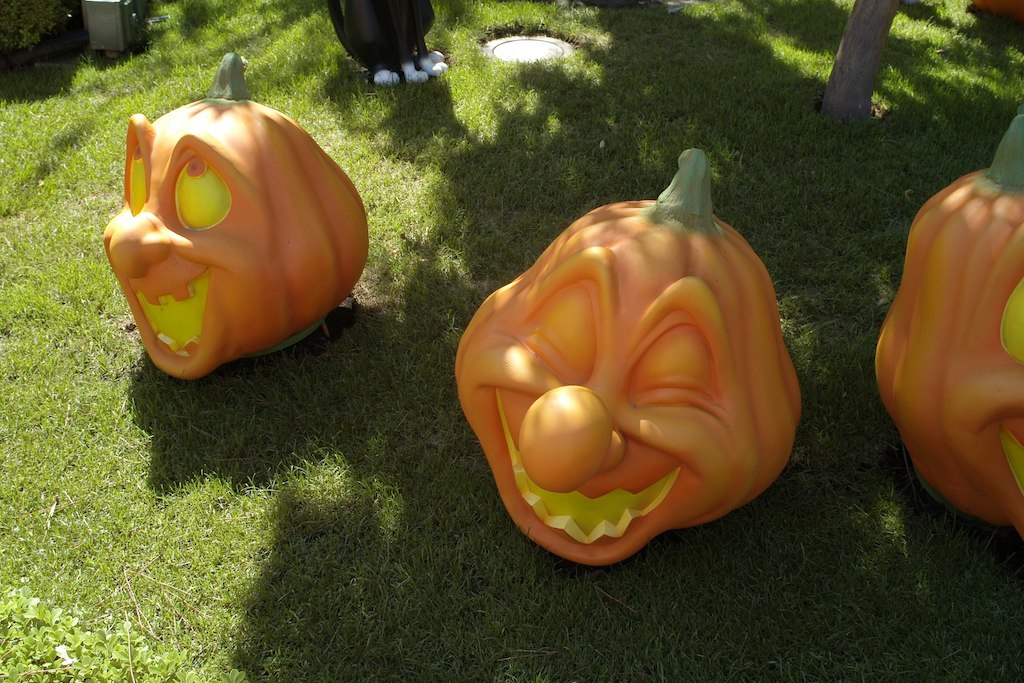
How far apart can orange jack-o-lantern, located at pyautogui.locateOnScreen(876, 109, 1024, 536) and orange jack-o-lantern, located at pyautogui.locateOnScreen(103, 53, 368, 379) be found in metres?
2.14

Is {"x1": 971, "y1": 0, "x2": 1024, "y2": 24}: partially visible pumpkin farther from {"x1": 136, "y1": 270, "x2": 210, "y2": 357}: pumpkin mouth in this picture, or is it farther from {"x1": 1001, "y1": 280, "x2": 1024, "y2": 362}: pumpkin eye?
{"x1": 136, "y1": 270, "x2": 210, "y2": 357}: pumpkin mouth

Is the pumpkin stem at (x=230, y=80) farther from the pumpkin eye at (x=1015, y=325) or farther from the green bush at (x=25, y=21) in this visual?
the green bush at (x=25, y=21)

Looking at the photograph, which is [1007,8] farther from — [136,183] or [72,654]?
[72,654]

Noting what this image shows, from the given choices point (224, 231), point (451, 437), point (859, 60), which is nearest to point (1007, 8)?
point (859, 60)

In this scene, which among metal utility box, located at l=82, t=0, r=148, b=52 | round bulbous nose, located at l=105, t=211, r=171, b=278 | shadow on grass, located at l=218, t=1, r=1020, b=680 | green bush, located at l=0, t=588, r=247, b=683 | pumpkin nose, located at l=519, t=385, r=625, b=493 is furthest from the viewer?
metal utility box, located at l=82, t=0, r=148, b=52

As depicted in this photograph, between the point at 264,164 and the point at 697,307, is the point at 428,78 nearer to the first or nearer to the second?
the point at 264,164

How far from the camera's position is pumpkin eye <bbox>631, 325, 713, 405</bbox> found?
8.25ft

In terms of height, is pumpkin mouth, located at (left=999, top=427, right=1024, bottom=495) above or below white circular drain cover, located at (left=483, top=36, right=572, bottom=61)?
above

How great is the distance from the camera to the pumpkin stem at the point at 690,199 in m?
2.66

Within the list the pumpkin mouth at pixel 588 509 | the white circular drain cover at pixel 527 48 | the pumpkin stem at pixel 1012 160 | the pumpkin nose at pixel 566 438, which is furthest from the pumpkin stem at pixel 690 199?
the white circular drain cover at pixel 527 48

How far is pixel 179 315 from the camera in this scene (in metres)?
3.40

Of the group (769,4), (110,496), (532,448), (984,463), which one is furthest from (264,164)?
(769,4)

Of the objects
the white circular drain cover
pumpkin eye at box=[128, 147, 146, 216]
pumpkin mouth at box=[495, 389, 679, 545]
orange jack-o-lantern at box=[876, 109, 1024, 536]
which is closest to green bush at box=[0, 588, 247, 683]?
pumpkin mouth at box=[495, 389, 679, 545]

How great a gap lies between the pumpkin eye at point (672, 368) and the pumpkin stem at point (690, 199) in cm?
37
